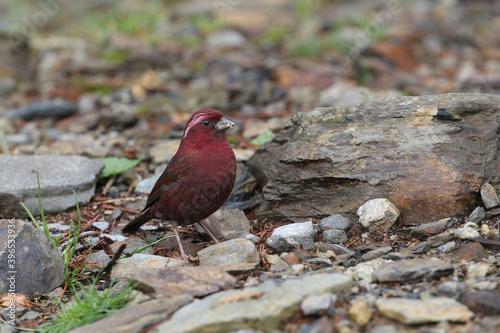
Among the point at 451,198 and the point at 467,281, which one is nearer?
the point at 467,281

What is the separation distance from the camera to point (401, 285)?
318cm

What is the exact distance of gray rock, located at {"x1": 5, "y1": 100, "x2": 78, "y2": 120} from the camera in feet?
26.3

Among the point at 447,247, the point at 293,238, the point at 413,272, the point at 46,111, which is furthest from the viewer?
the point at 46,111

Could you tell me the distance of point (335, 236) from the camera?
4059mm

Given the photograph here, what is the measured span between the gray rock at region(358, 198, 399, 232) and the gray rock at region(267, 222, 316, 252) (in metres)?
0.42

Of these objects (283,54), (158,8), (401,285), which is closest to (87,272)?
(401,285)

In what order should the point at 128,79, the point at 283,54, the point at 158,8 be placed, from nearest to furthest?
1. the point at 128,79
2. the point at 283,54
3. the point at 158,8

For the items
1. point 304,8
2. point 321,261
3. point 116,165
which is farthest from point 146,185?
point 304,8

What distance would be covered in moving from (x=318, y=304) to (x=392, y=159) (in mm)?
→ 1864

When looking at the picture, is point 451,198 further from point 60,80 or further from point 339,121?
point 60,80

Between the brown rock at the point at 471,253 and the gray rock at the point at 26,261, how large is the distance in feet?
9.01

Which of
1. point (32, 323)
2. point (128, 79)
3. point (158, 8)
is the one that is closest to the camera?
point (32, 323)

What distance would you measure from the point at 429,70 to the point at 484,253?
6816 mm
